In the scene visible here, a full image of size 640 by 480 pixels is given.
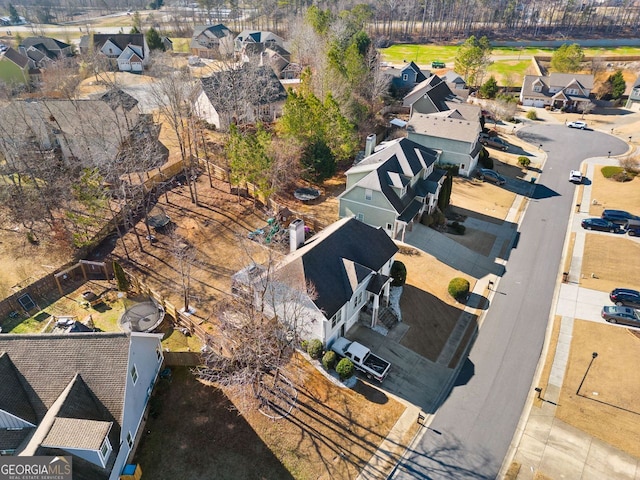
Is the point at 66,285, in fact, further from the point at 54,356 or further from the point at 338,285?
the point at 338,285

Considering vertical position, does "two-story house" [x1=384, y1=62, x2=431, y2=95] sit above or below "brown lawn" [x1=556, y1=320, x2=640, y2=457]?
above

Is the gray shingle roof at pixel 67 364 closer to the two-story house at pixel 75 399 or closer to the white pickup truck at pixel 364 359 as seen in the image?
the two-story house at pixel 75 399

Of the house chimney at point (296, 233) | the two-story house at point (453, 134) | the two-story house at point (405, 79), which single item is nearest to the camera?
the house chimney at point (296, 233)

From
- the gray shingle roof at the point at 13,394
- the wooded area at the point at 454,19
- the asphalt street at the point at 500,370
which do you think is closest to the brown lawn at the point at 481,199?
the asphalt street at the point at 500,370

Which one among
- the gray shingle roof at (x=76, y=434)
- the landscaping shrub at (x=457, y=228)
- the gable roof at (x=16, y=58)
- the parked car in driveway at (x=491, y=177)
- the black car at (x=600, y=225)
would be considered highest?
the gable roof at (x=16, y=58)

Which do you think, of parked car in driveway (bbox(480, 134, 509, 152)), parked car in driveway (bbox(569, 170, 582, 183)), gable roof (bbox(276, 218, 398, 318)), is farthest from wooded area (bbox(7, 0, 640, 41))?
gable roof (bbox(276, 218, 398, 318))

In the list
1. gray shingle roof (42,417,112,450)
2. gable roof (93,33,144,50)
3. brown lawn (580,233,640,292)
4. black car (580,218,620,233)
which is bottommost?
brown lawn (580,233,640,292)

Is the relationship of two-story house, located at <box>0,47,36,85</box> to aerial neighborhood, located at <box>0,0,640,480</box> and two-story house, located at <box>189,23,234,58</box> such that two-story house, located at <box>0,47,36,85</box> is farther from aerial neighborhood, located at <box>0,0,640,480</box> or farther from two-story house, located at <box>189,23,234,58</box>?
two-story house, located at <box>189,23,234,58</box>
